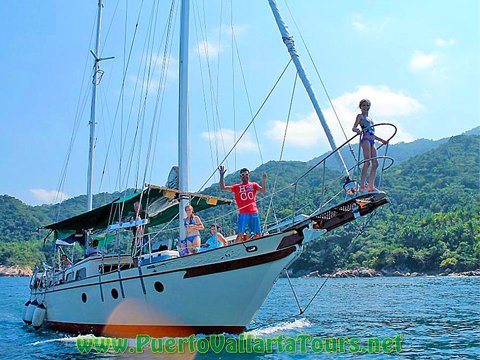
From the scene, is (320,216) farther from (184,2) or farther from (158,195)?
(184,2)

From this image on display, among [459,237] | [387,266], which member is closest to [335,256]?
[387,266]

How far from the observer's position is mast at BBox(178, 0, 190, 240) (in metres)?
16.7

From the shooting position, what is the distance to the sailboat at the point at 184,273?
42.9 feet

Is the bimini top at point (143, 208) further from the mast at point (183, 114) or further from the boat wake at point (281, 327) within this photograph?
the boat wake at point (281, 327)

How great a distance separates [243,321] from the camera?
13.7 m

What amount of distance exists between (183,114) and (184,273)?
577 centimetres

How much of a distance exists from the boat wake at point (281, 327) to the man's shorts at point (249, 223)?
4.43 meters

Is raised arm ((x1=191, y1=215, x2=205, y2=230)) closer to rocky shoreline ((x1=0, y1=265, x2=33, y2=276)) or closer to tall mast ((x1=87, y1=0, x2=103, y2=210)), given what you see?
tall mast ((x1=87, y1=0, x2=103, y2=210))

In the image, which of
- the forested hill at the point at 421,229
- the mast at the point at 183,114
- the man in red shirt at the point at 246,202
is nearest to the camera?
the man in red shirt at the point at 246,202

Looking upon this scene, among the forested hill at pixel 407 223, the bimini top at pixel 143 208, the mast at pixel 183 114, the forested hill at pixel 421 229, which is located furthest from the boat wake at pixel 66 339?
the forested hill at pixel 421 229

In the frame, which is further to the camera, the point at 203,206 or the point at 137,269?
the point at 203,206

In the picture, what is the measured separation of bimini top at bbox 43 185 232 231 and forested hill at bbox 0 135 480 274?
1325 inches

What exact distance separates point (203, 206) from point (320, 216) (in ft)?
22.9

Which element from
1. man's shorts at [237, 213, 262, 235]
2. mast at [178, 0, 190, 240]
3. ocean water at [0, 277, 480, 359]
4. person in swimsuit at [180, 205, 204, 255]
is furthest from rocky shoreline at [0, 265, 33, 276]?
man's shorts at [237, 213, 262, 235]
